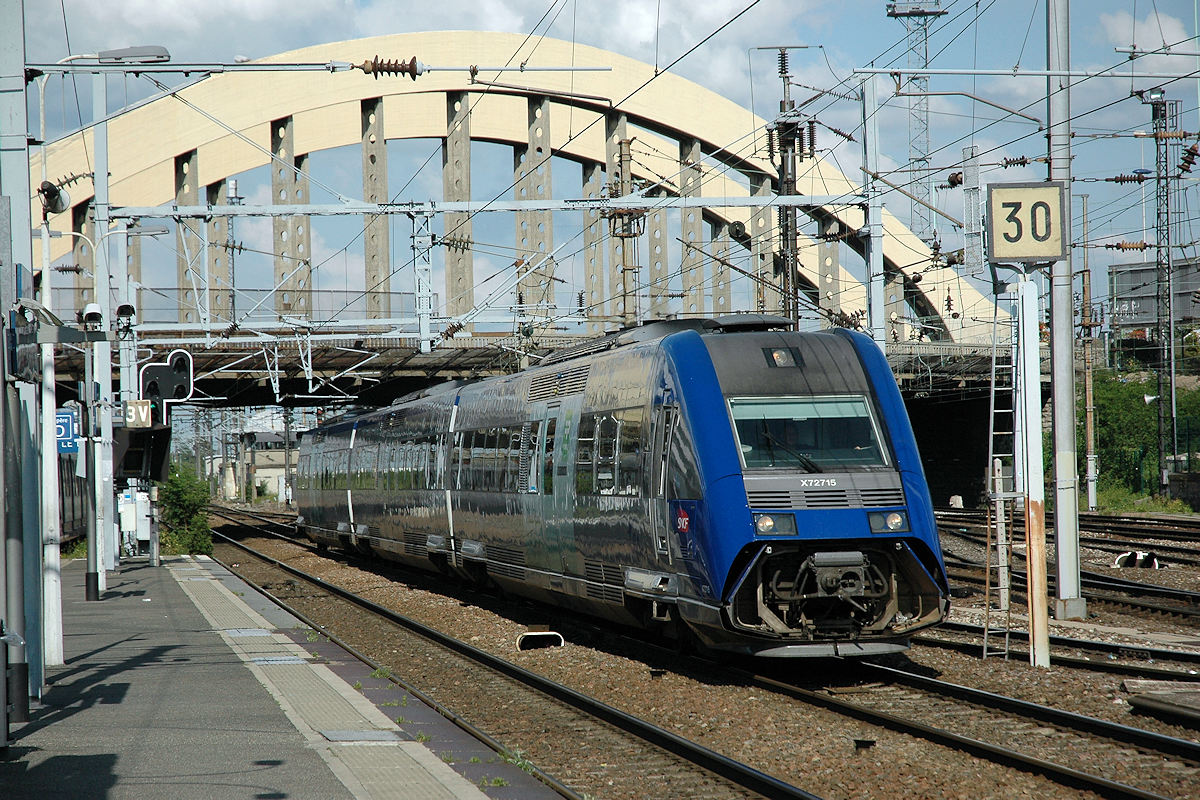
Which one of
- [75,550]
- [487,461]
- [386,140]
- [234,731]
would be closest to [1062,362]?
[487,461]

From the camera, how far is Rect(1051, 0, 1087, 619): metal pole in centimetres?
1554

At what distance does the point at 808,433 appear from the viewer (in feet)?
37.2

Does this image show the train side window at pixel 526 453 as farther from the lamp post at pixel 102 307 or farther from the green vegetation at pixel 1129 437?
the green vegetation at pixel 1129 437

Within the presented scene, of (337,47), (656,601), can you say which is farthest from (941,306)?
(656,601)

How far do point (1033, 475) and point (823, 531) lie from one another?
258 centimetres

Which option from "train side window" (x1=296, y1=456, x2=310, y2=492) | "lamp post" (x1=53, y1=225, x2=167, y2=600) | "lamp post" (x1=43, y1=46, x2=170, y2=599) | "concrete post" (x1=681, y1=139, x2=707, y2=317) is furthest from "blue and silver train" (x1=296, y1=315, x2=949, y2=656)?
"concrete post" (x1=681, y1=139, x2=707, y2=317)

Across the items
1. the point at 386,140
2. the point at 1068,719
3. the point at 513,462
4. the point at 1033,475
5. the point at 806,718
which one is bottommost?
the point at 806,718

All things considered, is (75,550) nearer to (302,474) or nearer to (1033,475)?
(302,474)

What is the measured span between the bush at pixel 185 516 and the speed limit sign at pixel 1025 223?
28.6 meters

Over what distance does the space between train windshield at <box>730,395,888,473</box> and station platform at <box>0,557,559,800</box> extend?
11.6 ft

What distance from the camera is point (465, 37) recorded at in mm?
52469

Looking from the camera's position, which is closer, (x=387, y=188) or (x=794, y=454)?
(x=794, y=454)

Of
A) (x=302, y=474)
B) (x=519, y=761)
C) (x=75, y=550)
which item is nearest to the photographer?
(x=519, y=761)

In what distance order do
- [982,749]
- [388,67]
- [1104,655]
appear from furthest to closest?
[388,67] → [1104,655] → [982,749]
